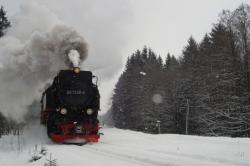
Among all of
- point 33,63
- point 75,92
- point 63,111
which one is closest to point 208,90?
point 33,63

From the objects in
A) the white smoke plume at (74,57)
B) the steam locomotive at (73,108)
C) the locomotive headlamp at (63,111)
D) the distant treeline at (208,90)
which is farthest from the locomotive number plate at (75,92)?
the distant treeline at (208,90)

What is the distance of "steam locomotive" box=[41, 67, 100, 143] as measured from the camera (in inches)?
701

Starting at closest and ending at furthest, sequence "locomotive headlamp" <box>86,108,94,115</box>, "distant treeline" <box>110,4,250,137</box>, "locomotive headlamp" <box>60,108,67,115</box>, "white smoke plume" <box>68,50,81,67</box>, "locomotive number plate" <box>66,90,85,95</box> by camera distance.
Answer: "locomotive headlamp" <box>60,108,67,115</box>
"locomotive number plate" <box>66,90,85,95</box>
"locomotive headlamp" <box>86,108,94,115</box>
"white smoke plume" <box>68,50,81,67</box>
"distant treeline" <box>110,4,250,137</box>

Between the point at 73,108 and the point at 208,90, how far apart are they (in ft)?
57.9

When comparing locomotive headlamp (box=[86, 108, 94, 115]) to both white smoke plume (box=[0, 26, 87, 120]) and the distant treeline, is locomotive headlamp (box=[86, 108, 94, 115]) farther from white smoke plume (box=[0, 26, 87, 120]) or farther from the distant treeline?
the distant treeline

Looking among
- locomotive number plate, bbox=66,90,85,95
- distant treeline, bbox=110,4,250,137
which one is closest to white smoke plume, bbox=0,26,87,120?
locomotive number plate, bbox=66,90,85,95

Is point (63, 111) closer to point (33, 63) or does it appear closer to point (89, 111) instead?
point (89, 111)

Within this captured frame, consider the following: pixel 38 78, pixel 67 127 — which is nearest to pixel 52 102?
pixel 67 127

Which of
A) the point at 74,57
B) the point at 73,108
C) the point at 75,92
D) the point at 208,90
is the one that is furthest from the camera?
the point at 208,90

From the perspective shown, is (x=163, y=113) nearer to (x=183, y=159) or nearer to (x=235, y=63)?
(x=235, y=63)

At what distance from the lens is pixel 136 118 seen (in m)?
51.8

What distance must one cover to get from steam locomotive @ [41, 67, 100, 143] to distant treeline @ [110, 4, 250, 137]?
11626 mm

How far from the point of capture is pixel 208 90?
107 feet

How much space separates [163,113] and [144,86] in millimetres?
8977
